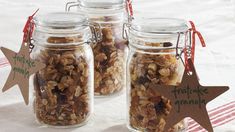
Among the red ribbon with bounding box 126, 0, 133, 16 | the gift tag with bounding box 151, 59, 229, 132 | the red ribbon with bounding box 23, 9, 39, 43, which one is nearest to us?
the gift tag with bounding box 151, 59, 229, 132

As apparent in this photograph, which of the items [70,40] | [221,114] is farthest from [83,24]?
[221,114]

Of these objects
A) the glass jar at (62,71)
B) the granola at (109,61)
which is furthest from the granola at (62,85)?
the granola at (109,61)

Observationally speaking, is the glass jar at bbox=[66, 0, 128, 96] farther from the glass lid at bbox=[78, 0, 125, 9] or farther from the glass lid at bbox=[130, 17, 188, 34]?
the glass lid at bbox=[130, 17, 188, 34]

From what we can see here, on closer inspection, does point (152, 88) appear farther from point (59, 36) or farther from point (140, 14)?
point (140, 14)

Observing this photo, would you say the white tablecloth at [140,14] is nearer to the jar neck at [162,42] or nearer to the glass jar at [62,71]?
the glass jar at [62,71]

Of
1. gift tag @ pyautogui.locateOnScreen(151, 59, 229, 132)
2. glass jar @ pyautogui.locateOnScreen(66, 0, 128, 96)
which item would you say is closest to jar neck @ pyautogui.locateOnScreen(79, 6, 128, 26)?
glass jar @ pyautogui.locateOnScreen(66, 0, 128, 96)

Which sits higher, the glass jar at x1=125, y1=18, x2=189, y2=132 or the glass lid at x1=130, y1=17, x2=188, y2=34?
the glass lid at x1=130, y1=17, x2=188, y2=34
